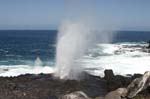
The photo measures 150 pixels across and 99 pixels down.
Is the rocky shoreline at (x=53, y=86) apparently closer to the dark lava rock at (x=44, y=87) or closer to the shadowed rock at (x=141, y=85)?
the dark lava rock at (x=44, y=87)

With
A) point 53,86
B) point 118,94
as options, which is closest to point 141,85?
point 118,94

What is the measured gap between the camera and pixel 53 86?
33.8m

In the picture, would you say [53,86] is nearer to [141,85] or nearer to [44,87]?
[44,87]

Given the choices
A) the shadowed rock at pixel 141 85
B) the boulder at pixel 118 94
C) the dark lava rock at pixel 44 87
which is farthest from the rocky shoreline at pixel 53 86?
the boulder at pixel 118 94

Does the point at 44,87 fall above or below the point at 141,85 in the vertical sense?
below

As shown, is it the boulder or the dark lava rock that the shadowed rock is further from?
the dark lava rock

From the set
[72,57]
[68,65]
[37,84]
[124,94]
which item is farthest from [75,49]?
[124,94]

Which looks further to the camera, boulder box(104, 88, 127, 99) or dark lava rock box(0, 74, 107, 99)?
dark lava rock box(0, 74, 107, 99)

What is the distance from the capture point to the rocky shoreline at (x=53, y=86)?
100ft

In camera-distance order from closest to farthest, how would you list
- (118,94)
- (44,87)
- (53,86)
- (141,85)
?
(118,94)
(141,85)
(44,87)
(53,86)

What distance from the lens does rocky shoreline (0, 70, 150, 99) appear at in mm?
30516

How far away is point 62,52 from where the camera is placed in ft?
144

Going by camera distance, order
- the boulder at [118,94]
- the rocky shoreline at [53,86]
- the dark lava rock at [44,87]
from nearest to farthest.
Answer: the boulder at [118,94] < the rocky shoreline at [53,86] < the dark lava rock at [44,87]

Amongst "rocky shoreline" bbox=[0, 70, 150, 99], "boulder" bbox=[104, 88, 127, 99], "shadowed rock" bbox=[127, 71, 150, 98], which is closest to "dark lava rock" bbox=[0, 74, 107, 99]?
"rocky shoreline" bbox=[0, 70, 150, 99]
